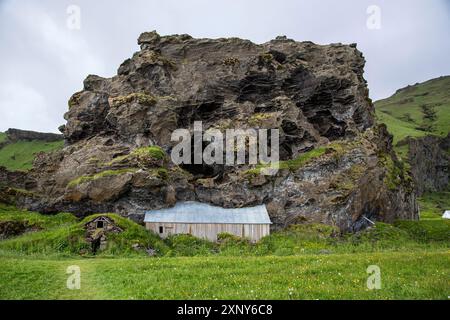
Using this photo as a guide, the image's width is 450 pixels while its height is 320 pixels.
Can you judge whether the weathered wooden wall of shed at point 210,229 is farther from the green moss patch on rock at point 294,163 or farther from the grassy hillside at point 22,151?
the grassy hillside at point 22,151

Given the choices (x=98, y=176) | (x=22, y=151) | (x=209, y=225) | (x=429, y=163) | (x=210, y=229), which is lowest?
(x=210, y=229)

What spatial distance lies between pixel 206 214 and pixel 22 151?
357 feet

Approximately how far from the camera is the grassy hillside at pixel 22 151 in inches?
4493

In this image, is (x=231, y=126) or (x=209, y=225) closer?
(x=209, y=225)

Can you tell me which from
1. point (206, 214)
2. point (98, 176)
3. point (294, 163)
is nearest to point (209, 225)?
point (206, 214)

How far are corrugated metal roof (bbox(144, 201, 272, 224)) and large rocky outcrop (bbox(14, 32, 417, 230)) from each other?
1.50m

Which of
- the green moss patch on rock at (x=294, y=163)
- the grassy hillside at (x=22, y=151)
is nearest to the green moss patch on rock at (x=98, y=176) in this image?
the green moss patch on rock at (x=294, y=163)

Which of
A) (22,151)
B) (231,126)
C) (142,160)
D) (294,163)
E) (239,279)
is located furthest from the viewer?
(22,151)

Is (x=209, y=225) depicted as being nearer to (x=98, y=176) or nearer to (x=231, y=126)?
(x=98, y=176)

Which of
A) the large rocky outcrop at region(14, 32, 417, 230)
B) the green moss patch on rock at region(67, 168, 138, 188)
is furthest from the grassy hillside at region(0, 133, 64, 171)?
the green moss patch on rock at region(67, 168, 138, 188)

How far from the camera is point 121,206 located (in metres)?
42.5

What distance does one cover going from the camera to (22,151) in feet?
411

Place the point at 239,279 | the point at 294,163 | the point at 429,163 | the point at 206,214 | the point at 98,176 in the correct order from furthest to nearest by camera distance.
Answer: the point at 429,163 < the point at 294,163 < the point at 98,176 < the point at 206,214 < the point at 239,279

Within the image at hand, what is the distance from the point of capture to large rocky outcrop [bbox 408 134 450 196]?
6073 inches
